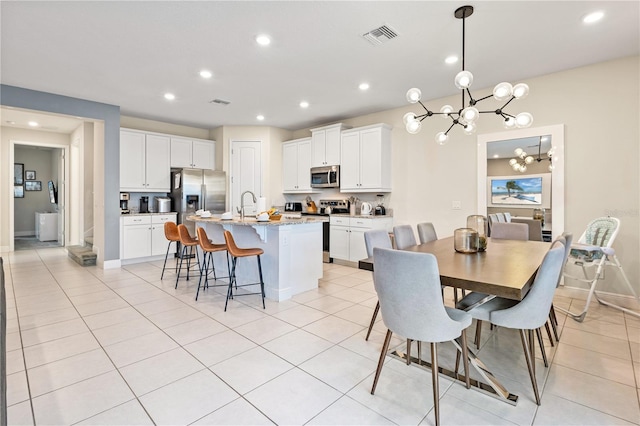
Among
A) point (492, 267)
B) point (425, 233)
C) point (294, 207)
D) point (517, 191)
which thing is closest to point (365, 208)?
point (294, 207)

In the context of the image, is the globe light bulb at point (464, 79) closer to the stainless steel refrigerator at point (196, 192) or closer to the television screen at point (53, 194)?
the stainless steel refrigerator at point (196, 192)

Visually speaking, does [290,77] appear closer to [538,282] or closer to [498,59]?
[498,59]

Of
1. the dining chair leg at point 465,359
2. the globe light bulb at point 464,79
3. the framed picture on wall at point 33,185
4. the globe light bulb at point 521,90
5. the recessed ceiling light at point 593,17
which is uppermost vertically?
the recessed ceiling light at point 593,17

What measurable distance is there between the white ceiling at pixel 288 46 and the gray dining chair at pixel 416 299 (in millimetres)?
2115

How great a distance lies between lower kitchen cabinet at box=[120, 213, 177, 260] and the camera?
5496 mm

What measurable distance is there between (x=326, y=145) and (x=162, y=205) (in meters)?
3.42

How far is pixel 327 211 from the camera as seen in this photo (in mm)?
6168

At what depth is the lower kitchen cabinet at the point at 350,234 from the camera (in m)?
5.26

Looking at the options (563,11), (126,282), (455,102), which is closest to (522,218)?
(455,102)

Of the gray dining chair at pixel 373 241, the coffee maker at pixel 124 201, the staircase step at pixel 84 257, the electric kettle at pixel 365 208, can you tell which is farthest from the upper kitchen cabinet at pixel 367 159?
the staircase step at pixel 84 257

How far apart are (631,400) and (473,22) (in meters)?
2.99

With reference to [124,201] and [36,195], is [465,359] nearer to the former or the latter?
[124,201]

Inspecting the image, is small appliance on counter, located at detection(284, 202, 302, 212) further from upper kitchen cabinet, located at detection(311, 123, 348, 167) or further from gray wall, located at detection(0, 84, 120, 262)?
gray wall, located at detection(0, 84, 120, 262)

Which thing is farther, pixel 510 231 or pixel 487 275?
pixel 510 231
